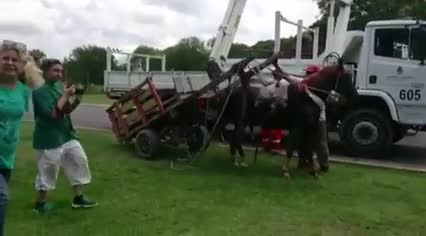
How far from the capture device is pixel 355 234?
6074 millimetres

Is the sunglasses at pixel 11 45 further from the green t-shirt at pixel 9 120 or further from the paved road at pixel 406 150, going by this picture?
the paved road at pixel 406 150

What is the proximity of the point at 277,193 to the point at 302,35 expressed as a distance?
7214 millimetres

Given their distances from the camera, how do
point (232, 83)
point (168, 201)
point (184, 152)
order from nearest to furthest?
point (168, 201) < point (232, 83) < point (184, 152)

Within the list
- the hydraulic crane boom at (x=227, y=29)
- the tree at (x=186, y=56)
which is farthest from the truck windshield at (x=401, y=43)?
the tree at (x=186, y=56)

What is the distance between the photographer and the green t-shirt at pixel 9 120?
3.75 metres

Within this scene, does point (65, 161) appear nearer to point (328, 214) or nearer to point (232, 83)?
point (328, 214)

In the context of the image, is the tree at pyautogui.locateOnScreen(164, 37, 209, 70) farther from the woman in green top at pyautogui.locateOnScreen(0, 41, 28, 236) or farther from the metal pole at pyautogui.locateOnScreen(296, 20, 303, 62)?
the woman in green top at pyautogui.locateOnScreen(0, 41, 28, 236)

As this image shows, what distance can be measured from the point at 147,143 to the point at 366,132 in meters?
4.23

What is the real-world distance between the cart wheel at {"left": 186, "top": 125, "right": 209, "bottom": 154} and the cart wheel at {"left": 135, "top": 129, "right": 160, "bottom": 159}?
57cm

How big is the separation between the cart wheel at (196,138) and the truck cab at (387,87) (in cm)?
296

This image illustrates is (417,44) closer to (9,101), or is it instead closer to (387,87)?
(387,87)

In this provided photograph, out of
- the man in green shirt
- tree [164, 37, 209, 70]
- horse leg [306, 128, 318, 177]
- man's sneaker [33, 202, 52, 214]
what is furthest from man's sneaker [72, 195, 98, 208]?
tree [164, 37, 209, 70]

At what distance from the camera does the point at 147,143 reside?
1066cm

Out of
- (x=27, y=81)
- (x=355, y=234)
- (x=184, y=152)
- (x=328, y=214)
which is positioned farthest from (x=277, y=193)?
(x=27, y=81)
